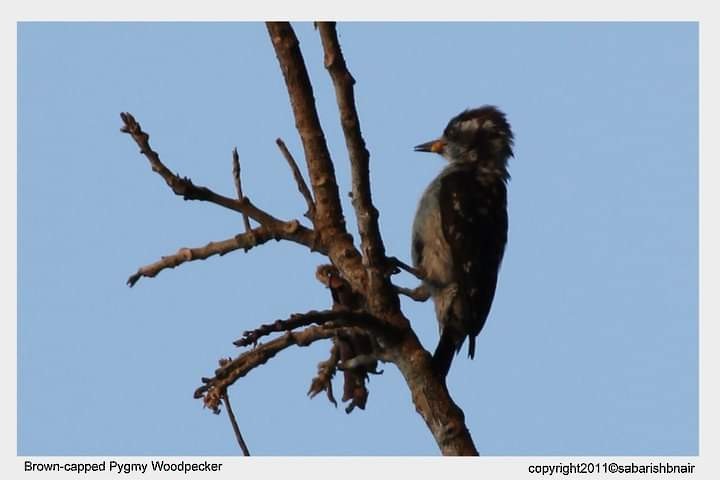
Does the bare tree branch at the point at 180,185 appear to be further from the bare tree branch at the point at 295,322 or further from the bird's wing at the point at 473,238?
the bird's wing at the point at 473,238

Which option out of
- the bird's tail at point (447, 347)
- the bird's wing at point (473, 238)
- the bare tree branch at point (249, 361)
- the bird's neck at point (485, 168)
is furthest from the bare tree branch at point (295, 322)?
the bird's neck at point (485, 168)

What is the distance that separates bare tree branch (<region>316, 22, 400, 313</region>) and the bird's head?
3.22 m

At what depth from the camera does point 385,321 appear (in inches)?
129

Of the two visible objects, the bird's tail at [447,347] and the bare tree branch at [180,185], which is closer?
the bare tree branch at [180,185]

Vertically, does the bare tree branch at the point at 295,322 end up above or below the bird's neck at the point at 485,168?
below

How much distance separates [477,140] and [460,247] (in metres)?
1.23

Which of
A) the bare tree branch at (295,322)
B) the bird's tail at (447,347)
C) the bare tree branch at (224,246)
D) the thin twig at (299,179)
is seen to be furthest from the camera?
the bird's tail at (447,347)

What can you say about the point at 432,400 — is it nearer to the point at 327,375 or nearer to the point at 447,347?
the point at 327,375

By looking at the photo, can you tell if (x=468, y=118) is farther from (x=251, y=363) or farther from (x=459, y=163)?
(x=251, y=363)

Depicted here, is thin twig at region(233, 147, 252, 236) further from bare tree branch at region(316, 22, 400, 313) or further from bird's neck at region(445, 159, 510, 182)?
bird's neck at region(445, 159, 510, 182)

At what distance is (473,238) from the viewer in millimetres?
5664

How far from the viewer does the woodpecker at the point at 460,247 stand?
215 inches
